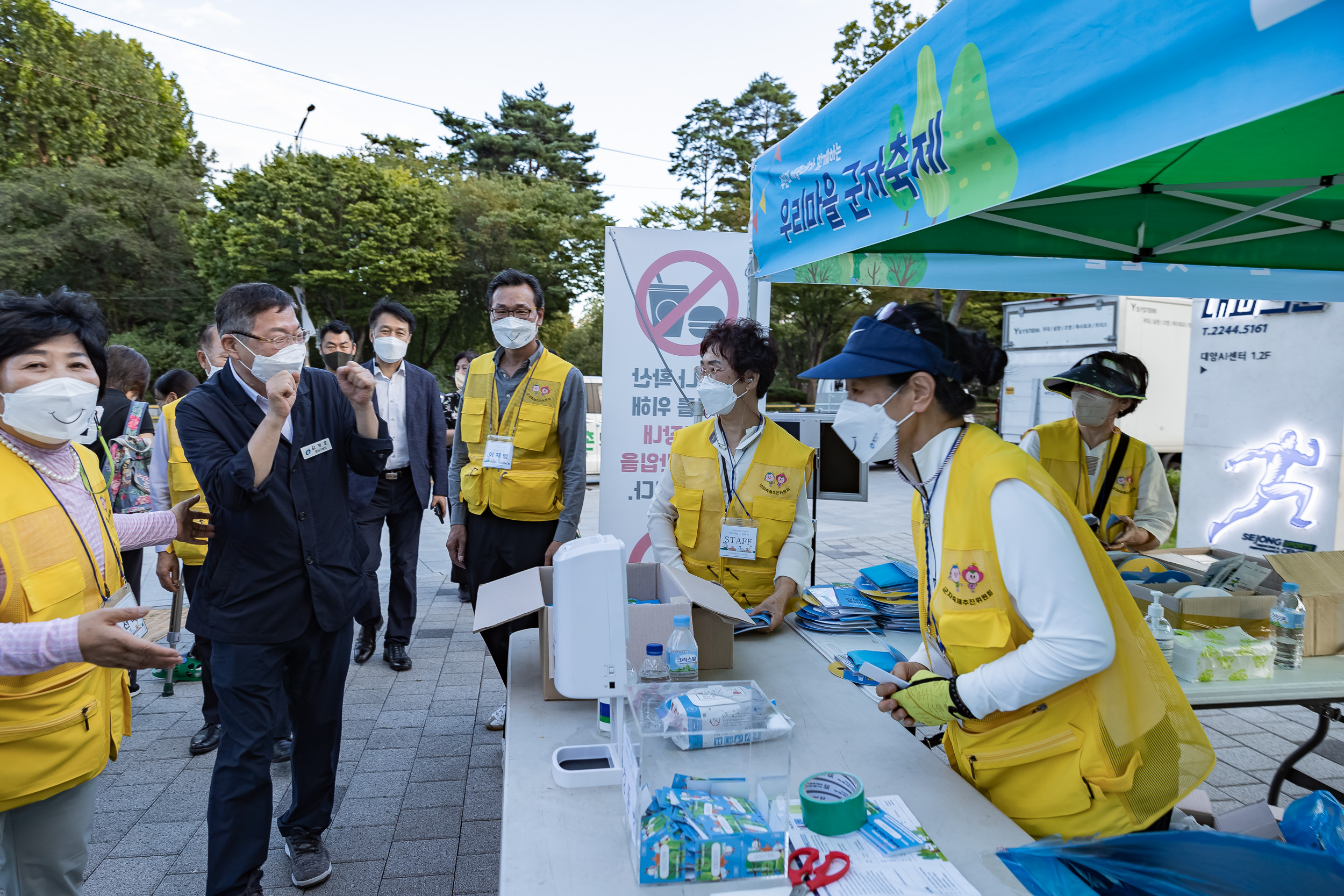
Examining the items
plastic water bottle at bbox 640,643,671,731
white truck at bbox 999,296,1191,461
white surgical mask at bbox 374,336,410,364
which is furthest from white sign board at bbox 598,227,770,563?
white truck at bbox 999,296,1191,461

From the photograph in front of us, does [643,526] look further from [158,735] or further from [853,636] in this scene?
[158,735]

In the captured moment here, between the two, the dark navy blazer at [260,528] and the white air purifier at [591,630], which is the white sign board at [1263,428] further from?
the dark navy blazer at [260,528]

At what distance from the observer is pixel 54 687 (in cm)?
169

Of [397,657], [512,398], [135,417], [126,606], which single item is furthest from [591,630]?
[135,417]

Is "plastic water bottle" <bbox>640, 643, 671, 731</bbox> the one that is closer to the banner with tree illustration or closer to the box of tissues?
the banner with tree illustration

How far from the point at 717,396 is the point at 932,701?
1550 millimetres

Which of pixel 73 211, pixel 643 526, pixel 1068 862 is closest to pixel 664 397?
pixel 643 526

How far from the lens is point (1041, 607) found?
56.6 inches

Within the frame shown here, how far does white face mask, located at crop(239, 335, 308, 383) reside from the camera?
2234 millimetres

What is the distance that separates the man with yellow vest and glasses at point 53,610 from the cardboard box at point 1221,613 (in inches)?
111

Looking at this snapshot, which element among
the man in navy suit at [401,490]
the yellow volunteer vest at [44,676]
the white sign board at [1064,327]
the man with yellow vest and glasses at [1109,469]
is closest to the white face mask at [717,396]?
the man with yellow vest and glasses at [1109,469]

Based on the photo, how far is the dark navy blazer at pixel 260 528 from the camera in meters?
2.24

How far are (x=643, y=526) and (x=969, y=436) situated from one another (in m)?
3.09

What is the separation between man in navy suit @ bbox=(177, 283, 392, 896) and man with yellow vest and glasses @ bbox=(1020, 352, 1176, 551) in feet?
9.66
